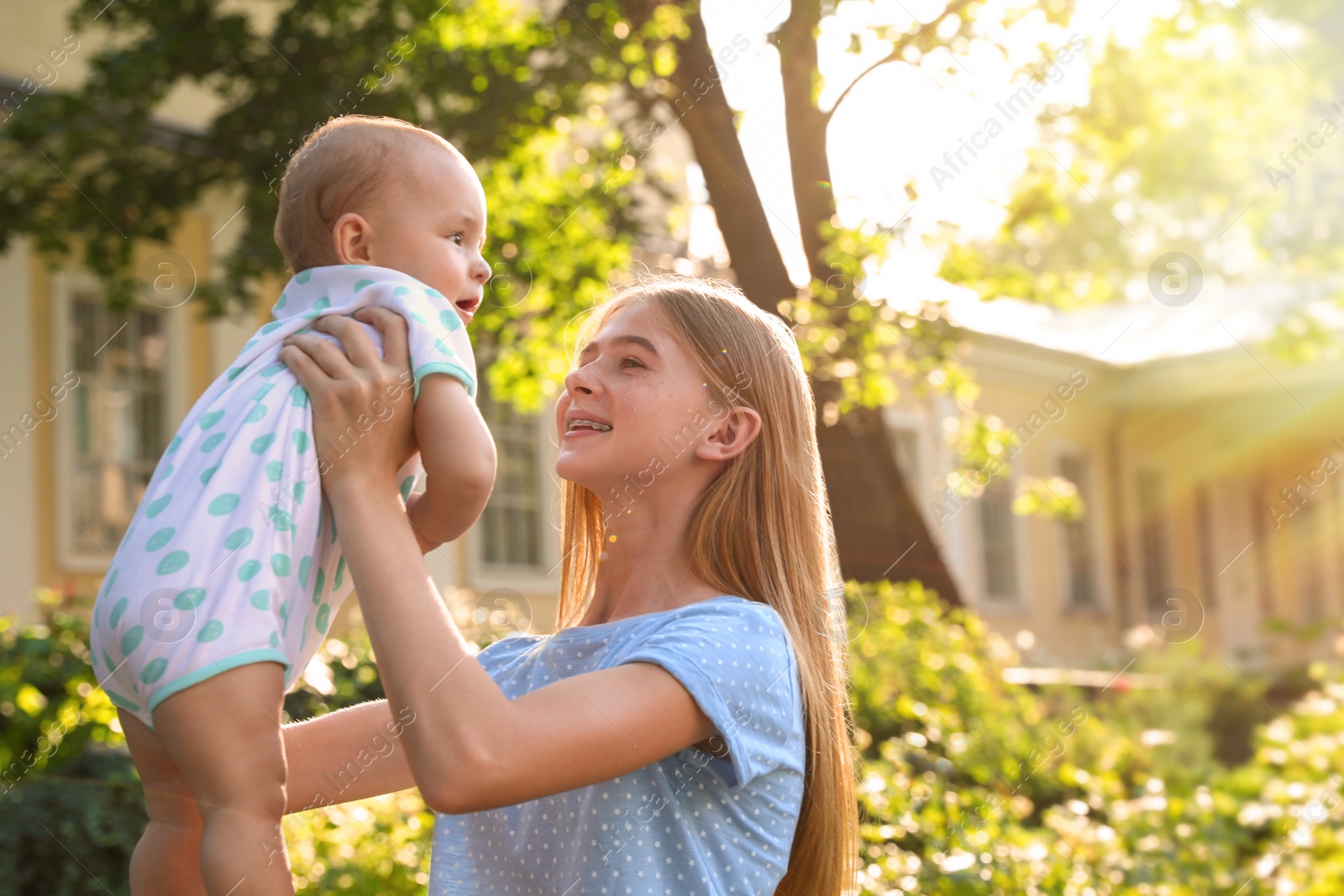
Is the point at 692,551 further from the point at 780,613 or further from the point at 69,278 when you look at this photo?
the point at 69,278

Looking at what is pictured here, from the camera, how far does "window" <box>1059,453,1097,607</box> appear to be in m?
19.8

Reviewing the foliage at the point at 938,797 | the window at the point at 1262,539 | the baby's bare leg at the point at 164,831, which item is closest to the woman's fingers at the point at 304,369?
the baby's bare leg at the point at 164,831

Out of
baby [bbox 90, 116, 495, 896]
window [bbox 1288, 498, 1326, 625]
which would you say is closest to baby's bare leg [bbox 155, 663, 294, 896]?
baby [bbox 90, 116, 495, 896]

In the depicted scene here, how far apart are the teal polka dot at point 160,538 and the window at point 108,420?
341 inches

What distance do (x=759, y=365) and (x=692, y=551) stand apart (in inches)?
13.1

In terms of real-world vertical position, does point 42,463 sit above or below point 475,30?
below

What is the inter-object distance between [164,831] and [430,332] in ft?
2.46

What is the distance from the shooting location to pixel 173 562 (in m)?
1.57

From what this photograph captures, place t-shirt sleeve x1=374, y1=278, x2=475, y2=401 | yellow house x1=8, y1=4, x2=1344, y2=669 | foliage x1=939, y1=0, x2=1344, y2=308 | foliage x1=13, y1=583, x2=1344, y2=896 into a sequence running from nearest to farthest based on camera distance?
t-shirt sleeve x1=374, y1=278, x2=475, y2=401, foliage x1=13, y1=583, x2=1344, y2=896, yellow house x1=8, y1=4, x2=1344, y2=669, foliage x1=939, y1=0, x2=1344, y2=308

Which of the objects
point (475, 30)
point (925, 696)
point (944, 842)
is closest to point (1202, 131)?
point (475, 30)

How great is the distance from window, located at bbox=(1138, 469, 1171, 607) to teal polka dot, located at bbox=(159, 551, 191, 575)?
2055 cm

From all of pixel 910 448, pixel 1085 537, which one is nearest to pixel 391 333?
pixel 910 448

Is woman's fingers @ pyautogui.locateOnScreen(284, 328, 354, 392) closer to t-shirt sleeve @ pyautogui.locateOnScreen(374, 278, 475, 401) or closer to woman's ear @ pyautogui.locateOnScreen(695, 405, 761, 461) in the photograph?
t-shirt sleeve @ pyautogui.locateOnScreen(374, 278, 475, 401)

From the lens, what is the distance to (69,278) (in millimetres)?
9758
